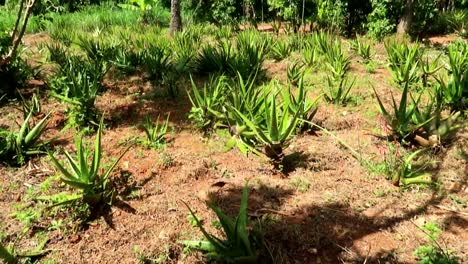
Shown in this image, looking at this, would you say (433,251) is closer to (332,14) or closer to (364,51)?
(364,51)

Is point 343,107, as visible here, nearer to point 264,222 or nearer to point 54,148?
point 264,222

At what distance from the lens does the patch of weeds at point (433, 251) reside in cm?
216

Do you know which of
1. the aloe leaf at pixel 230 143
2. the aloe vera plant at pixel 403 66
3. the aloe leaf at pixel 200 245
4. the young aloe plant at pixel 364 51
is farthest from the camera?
the young aloe plant at pixel 364 51

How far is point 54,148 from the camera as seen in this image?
11.0 ft

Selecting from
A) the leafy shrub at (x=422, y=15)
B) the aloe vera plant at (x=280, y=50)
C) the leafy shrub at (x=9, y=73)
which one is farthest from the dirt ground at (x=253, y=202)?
the leafy shrub at (x=422, y=15)

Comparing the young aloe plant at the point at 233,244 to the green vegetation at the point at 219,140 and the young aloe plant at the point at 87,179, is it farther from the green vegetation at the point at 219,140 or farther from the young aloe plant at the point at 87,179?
the young aloe plant at the point at 87,179

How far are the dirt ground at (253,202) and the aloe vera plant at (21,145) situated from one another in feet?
0.31

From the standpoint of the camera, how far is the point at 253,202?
2703mm

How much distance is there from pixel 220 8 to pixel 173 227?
9698mm

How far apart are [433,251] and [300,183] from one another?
0.95 metres

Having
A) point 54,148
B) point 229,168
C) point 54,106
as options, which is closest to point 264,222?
point 229,168

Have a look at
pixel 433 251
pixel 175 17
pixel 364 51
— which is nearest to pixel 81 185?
pixel 433 251

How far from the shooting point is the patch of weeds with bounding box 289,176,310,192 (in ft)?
9.41

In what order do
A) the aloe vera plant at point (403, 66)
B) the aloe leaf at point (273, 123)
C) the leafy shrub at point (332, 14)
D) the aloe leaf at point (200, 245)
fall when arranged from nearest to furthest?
the aloe leaf at point (200, 245), the aloe leaf at point (273, 123), the aloe vera plant at point (403, 66), the leafy shrub at point (332, 14)
